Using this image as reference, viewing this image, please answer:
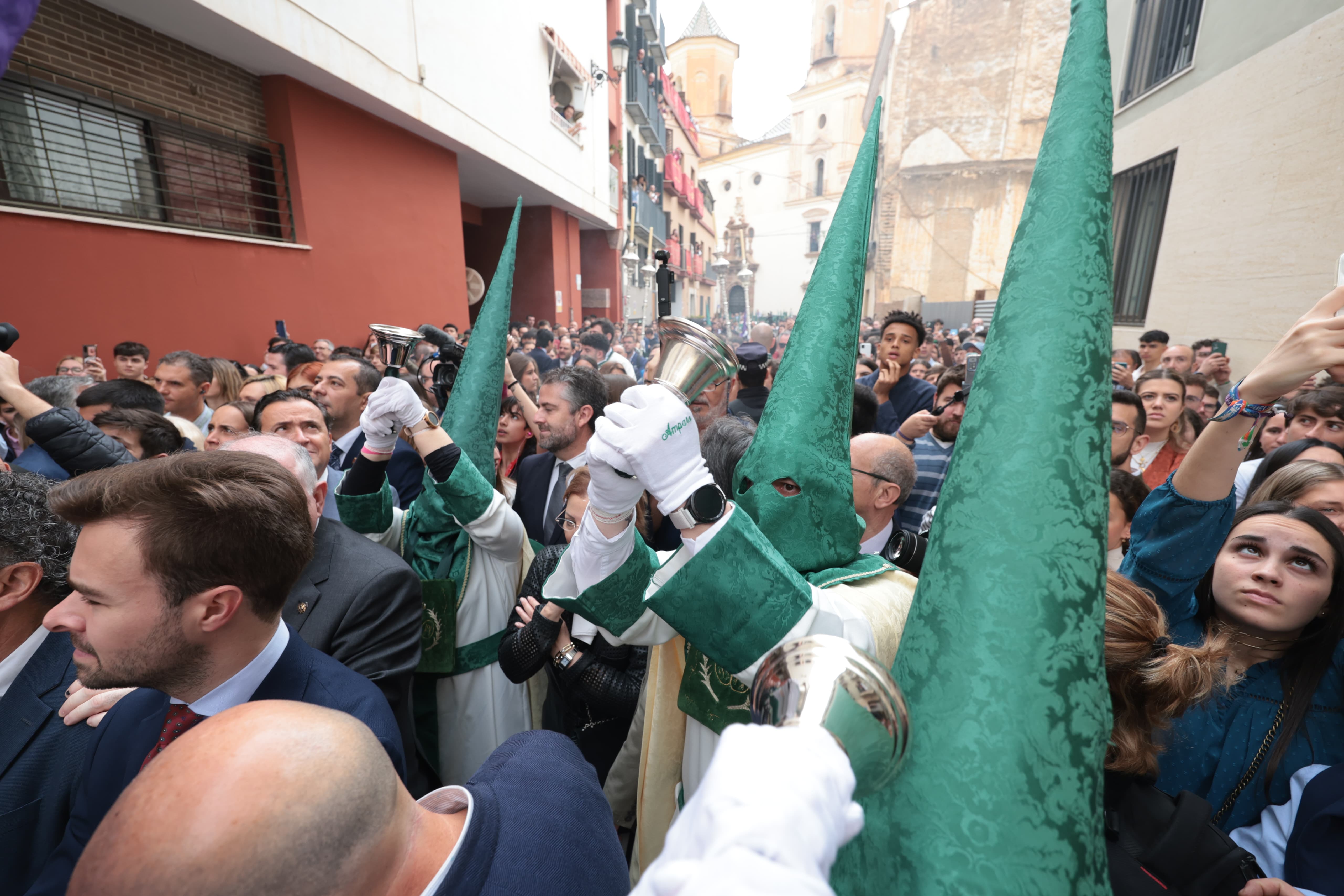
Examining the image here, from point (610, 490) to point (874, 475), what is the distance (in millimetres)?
1439

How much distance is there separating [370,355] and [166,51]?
315cm

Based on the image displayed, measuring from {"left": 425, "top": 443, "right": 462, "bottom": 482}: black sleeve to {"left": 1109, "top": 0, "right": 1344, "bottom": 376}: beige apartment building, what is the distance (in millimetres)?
6837

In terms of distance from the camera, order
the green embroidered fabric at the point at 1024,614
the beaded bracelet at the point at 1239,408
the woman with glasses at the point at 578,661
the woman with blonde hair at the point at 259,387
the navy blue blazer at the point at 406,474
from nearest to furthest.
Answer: the green embroidered fabric at the point at 1024,614, the beaded bracelet at the point at 1239,408, the woman with glasses at the point at 578,661, the navy blue blazer at the point at 406,474, the woman with blonde hair at the point at 259,387

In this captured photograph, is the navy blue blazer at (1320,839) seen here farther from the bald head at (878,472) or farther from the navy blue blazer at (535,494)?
the navy blue blazer at (535,494)

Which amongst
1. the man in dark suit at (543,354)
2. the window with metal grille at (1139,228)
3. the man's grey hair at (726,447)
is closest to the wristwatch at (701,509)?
the man's grey hair at (726,447)

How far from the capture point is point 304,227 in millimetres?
6867

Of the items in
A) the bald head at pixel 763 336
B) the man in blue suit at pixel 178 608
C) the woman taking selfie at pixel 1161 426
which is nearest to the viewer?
the man in blue suit at pixel 178 608

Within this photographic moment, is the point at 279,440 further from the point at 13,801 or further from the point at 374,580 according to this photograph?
the point at 13,801

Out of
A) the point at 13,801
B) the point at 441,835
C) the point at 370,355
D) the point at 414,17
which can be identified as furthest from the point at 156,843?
the point at 414,17

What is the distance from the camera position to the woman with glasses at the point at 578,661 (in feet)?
7.20

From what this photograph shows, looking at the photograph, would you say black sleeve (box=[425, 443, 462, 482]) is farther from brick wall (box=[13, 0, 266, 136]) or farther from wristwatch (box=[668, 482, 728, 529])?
brick wall (box=[13, 0, 266, 136])

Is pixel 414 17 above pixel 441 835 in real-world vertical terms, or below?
above

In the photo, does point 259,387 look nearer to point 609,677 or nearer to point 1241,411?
point 609,677

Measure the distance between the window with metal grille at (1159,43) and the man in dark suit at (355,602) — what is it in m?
10.4
